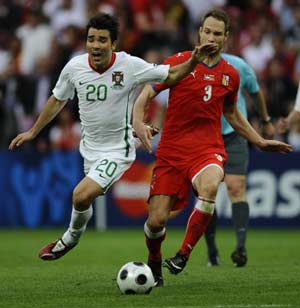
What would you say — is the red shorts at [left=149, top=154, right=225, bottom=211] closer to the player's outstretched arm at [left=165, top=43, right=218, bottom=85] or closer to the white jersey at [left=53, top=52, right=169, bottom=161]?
the white jersey at [left=53, top=52, right=169, bottom=161]

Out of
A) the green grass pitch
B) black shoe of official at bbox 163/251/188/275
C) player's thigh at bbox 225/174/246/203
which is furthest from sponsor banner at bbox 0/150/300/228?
black shoe of official at bbox 163/251/188/275

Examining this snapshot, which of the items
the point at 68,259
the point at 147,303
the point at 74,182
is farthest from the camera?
the point at 74,182

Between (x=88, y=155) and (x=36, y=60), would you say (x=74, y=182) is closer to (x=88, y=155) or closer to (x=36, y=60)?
(x=36, y=60)

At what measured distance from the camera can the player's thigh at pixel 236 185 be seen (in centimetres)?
1194

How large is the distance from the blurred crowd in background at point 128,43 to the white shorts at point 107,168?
8.73 m

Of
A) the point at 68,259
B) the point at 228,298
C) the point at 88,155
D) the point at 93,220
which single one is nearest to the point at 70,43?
the point at 93,220

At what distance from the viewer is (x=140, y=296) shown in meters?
8.80

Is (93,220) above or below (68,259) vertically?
below

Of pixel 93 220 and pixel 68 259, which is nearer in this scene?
pixel 68 259

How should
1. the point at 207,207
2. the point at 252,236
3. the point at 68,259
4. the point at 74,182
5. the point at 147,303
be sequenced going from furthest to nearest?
the point at 74,182 < the point at 252,236 < the point at 68,259 < the point at 207,207 < the point at 147,303

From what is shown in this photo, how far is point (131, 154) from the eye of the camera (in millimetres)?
9938

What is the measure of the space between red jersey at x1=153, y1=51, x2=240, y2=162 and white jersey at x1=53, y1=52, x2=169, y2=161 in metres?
0.24

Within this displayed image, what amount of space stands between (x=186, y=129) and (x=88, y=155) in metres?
0.92

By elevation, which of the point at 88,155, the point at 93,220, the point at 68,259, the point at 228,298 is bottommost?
the point at 93,220
